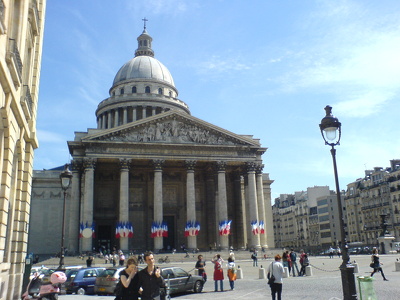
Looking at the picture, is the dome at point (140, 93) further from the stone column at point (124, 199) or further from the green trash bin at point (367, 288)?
the green trash bin at point (367, 288)

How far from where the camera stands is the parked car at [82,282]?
65.6 ft

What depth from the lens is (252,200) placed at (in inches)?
2009

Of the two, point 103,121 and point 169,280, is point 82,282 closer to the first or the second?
point 169,280

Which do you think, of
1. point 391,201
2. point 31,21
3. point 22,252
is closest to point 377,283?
point 22,252

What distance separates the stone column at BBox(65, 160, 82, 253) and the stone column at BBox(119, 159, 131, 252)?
486 centimetres

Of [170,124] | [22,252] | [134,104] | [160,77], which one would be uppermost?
[160,77]

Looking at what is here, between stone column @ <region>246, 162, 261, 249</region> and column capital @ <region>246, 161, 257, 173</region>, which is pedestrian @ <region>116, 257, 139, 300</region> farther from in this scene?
column capital @ <region>246, 161, 257, 173</region>

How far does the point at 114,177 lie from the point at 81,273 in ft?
114

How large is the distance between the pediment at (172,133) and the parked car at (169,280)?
103 feet

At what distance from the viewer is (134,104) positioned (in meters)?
73.1

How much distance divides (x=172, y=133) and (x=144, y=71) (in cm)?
3369

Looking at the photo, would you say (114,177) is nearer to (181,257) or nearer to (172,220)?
(172,220)

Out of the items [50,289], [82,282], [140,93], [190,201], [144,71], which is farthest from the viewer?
[144,71]

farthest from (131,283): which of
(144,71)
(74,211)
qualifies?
(144,71)
